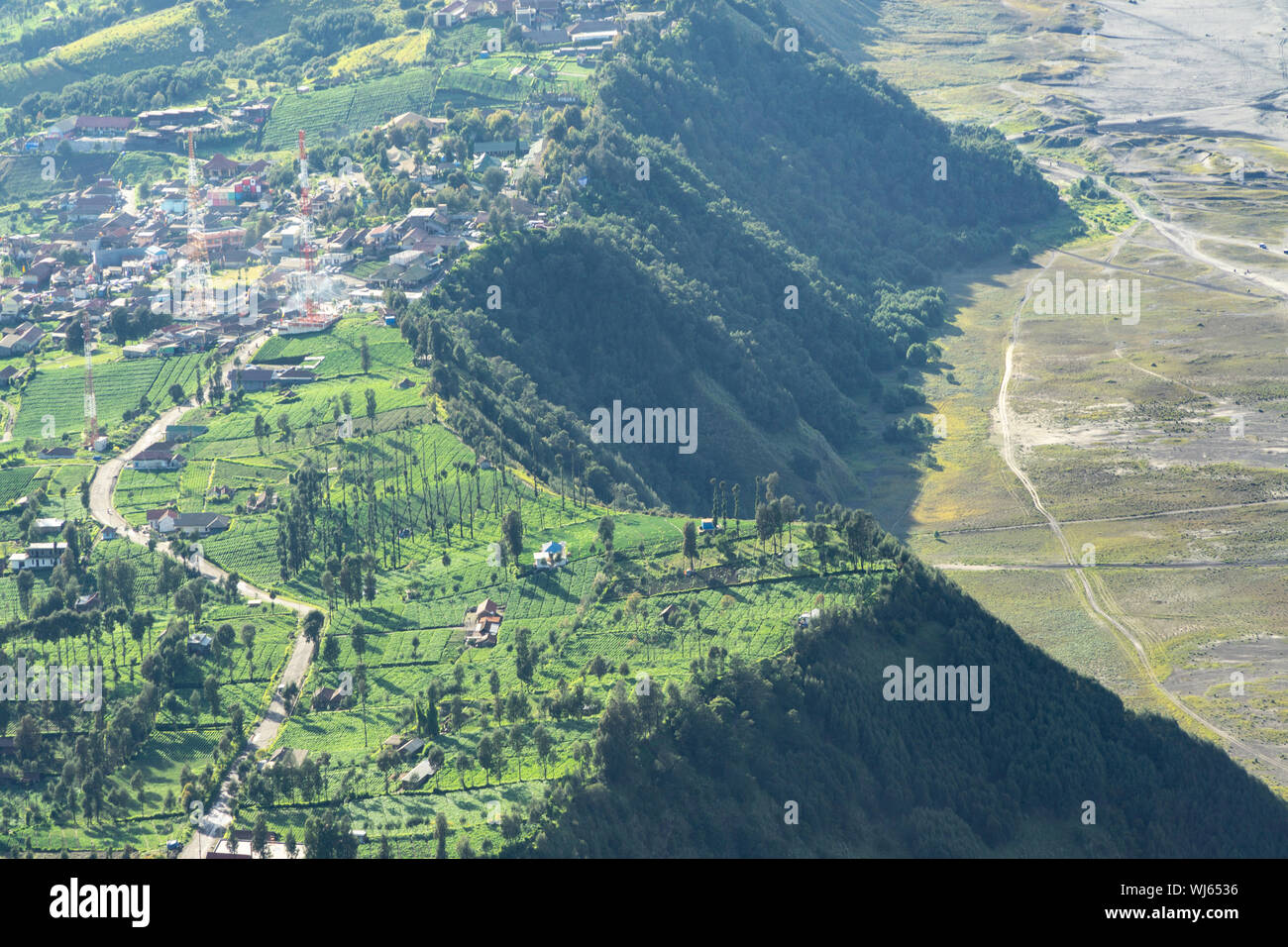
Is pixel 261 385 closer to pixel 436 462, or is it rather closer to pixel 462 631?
pixel 436 462

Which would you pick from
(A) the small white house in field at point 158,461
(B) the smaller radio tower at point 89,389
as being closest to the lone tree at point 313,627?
(A) the small white house in field at point 158,461

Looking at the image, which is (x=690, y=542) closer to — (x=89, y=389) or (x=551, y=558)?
(x=551, y=558)

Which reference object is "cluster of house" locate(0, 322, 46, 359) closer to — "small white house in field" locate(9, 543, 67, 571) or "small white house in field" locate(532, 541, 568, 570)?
"small white house in field" locate(9, 543, 67, 571)

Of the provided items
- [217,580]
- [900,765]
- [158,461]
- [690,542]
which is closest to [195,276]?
[158,461]

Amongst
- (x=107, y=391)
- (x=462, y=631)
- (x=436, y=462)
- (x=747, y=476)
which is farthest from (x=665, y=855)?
(x=107, y=391)

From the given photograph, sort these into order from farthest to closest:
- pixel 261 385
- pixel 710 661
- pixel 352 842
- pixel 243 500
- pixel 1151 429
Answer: pixel 1151 429
pixel 261 385
pixel 243 500
pixel 710 661
pixel 352 842
